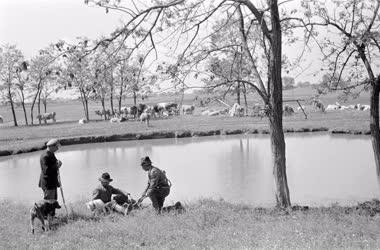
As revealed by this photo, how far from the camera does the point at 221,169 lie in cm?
1953

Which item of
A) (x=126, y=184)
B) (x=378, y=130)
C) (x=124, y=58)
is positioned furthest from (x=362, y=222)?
(x=126, y=184)

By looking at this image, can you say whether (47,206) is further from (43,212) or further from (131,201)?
(131,201)

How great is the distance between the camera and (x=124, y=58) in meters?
9.80

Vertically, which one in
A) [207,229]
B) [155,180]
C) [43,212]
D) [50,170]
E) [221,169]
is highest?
[50,170]

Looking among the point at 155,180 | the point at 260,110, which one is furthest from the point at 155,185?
the point at 260,110

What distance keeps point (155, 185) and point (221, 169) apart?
29.2 feet

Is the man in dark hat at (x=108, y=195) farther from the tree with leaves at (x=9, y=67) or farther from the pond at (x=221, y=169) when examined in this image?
the tree with leaves at (x=9, y=67)

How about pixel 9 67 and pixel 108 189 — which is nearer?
pixel 108 189

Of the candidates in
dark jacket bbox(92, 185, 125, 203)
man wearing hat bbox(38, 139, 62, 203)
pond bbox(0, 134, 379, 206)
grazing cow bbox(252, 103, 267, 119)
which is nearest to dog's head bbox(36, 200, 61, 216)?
man wearing hat bbox(38, 139, 62, 203)

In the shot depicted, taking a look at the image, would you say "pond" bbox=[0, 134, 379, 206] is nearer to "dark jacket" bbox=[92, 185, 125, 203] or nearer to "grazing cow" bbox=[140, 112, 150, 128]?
"dark jacket" bbox=[92, 185, 125, 203]

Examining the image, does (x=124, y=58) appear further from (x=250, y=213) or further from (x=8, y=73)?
(x=8, y=73)

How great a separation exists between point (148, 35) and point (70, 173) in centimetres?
1190

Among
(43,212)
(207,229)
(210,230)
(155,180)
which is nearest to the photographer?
(210,230)

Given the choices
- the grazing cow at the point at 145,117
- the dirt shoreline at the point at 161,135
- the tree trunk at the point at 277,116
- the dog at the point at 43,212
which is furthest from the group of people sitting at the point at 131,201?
the grazing cow at the point at 145,117
